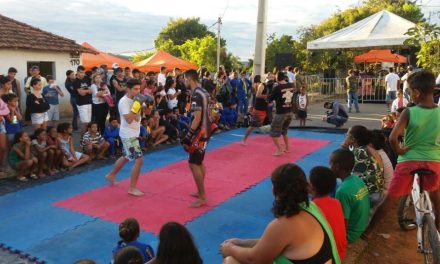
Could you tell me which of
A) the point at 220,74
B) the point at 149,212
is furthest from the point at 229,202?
the point at 220,74

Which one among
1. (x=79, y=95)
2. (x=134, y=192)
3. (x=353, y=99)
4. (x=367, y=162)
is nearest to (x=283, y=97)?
(x=134, y=192)

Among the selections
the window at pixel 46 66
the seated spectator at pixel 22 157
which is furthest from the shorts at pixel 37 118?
the window at pixel 46 66

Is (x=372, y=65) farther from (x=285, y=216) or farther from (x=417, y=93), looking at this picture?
(x=285, y=216)

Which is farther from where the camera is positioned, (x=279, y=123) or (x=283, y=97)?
(x=279, y=123)

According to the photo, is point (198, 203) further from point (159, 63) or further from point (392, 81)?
point (159, 63)

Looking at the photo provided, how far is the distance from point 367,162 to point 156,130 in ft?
19.7

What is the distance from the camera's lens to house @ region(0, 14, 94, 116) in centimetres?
1251

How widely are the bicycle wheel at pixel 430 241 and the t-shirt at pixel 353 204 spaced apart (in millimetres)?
540

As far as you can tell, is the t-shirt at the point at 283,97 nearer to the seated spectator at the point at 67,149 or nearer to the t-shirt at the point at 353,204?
the seated spectator at the point at 67,149

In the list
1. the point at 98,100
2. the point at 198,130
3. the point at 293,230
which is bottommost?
the point at 293,230

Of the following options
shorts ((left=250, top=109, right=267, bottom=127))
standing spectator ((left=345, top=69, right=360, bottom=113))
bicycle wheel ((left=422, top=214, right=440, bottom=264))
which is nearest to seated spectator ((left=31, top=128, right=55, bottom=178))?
shorts ((left=250, top=109, right=267, bottom=127))

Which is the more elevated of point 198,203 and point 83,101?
point 83,101

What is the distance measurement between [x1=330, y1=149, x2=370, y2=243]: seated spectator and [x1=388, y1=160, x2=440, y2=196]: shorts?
0.44m

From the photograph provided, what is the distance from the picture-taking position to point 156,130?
9.49 meters
